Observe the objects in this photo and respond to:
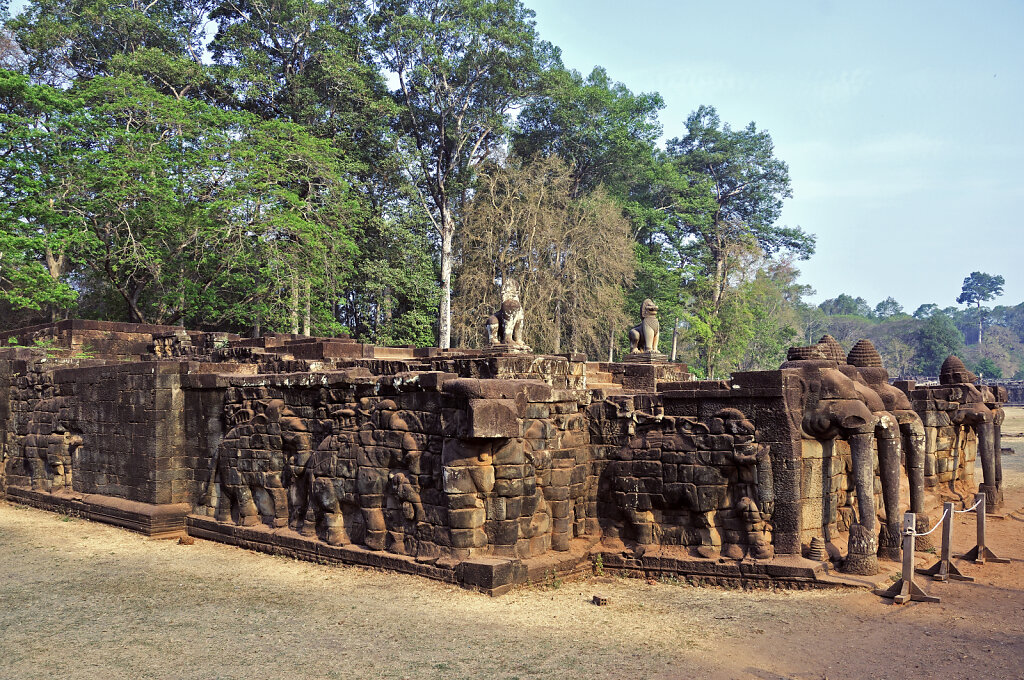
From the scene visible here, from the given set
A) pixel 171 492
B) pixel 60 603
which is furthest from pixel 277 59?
pixel 60 603

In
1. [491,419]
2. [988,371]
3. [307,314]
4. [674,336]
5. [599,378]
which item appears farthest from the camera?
[988,371]

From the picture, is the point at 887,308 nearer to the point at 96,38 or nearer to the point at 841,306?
the point at 841,306

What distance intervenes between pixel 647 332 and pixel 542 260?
44.8 ft

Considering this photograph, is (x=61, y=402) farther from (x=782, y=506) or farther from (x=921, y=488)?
(x=921, y=488)

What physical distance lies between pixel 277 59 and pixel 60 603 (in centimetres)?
2904

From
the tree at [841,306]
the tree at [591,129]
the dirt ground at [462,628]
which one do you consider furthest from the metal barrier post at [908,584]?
the tree at [841,306]

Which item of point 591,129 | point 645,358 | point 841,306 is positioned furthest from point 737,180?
point 841,306

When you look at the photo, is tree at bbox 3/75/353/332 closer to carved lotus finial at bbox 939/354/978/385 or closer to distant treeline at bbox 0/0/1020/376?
distant treeline at bbox 0/0/1020/376

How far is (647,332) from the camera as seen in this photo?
16.2 m

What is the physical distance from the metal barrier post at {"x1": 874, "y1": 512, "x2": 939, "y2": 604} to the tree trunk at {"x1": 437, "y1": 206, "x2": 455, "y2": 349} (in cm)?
2220

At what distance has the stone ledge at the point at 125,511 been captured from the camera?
1073 cm

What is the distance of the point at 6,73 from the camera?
21.3 meters

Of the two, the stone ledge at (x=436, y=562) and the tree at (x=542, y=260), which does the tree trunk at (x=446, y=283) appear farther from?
the stone ledge at (x=436, y=562)

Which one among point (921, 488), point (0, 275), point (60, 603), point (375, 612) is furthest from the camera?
point (0, 275)
